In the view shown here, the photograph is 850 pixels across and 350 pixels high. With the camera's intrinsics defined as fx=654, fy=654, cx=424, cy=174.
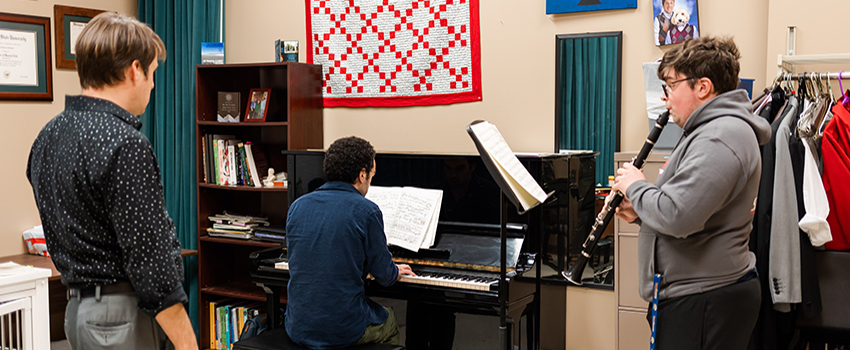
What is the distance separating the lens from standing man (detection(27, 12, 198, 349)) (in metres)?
1.30

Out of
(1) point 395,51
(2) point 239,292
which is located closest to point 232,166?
(2) point 239,292

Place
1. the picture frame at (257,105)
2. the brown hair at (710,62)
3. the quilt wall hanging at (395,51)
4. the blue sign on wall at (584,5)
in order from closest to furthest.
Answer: the brown hair at (710,62) → the blue sign on wall at (584,5) → the quilt wall hanging at (395,51) → the picture frame at (257,105)

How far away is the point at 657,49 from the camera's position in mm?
2998

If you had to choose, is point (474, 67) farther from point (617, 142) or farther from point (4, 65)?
point (4, 65)

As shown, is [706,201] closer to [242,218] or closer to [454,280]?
[454,280]

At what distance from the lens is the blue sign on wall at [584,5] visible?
119 inches

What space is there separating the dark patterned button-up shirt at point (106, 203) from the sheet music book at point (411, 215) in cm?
144

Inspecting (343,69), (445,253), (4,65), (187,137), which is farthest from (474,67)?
(4,65)

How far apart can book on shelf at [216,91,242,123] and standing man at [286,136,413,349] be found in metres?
1.54

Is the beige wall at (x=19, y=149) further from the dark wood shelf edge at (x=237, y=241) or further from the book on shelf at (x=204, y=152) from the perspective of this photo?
the dark wood shelf edge at (x=237, y=241)

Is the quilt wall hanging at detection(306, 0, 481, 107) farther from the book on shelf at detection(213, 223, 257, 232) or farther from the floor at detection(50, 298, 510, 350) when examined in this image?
the floor at detection(50, 298, 510, 350)

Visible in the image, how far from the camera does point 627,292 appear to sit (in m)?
2.75

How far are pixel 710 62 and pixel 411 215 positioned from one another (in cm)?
142

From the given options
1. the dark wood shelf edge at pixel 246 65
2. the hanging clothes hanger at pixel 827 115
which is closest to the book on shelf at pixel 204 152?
the dark wood shelf edge at pixel 246 65
